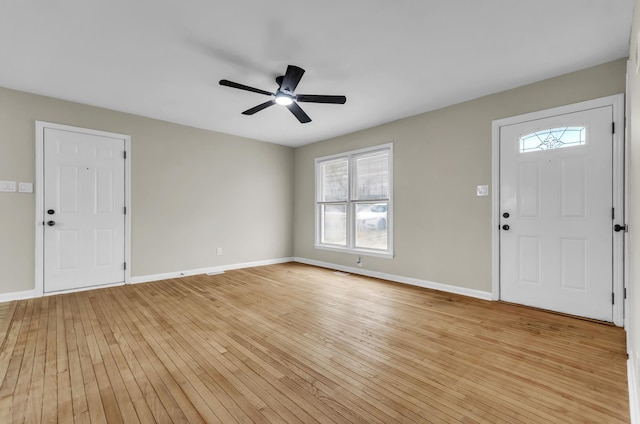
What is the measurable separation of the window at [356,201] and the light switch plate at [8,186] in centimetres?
442

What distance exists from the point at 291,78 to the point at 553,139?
9.51ft

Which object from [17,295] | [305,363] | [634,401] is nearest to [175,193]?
[17,295]

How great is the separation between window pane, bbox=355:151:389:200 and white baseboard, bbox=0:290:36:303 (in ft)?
15.7

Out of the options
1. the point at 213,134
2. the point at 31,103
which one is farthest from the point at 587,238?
the point at 31,103

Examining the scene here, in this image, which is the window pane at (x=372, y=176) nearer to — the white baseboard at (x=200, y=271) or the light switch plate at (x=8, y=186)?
the white baseboard at (x=200, y=271)

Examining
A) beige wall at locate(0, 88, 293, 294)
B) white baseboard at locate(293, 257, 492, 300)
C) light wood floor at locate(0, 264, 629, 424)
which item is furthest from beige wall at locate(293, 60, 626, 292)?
beige wall at locate(0, 88, 293, 294)

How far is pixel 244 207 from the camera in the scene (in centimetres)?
575

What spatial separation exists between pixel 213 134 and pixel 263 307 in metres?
3.41

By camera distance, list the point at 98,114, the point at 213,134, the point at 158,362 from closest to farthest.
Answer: the point at 158,362 → the point at 98,114 → the point at 213,134

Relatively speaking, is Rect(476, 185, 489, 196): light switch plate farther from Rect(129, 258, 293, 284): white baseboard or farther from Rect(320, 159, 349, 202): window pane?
Rect(129, 258, 293, 284): white baseboard

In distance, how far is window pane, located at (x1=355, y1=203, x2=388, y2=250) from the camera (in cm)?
493

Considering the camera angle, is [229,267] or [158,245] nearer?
[158,245]

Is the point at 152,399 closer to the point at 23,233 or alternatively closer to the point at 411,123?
the point at 23,233

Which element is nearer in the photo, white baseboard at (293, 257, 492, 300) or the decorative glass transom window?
the decorative glass transom window
